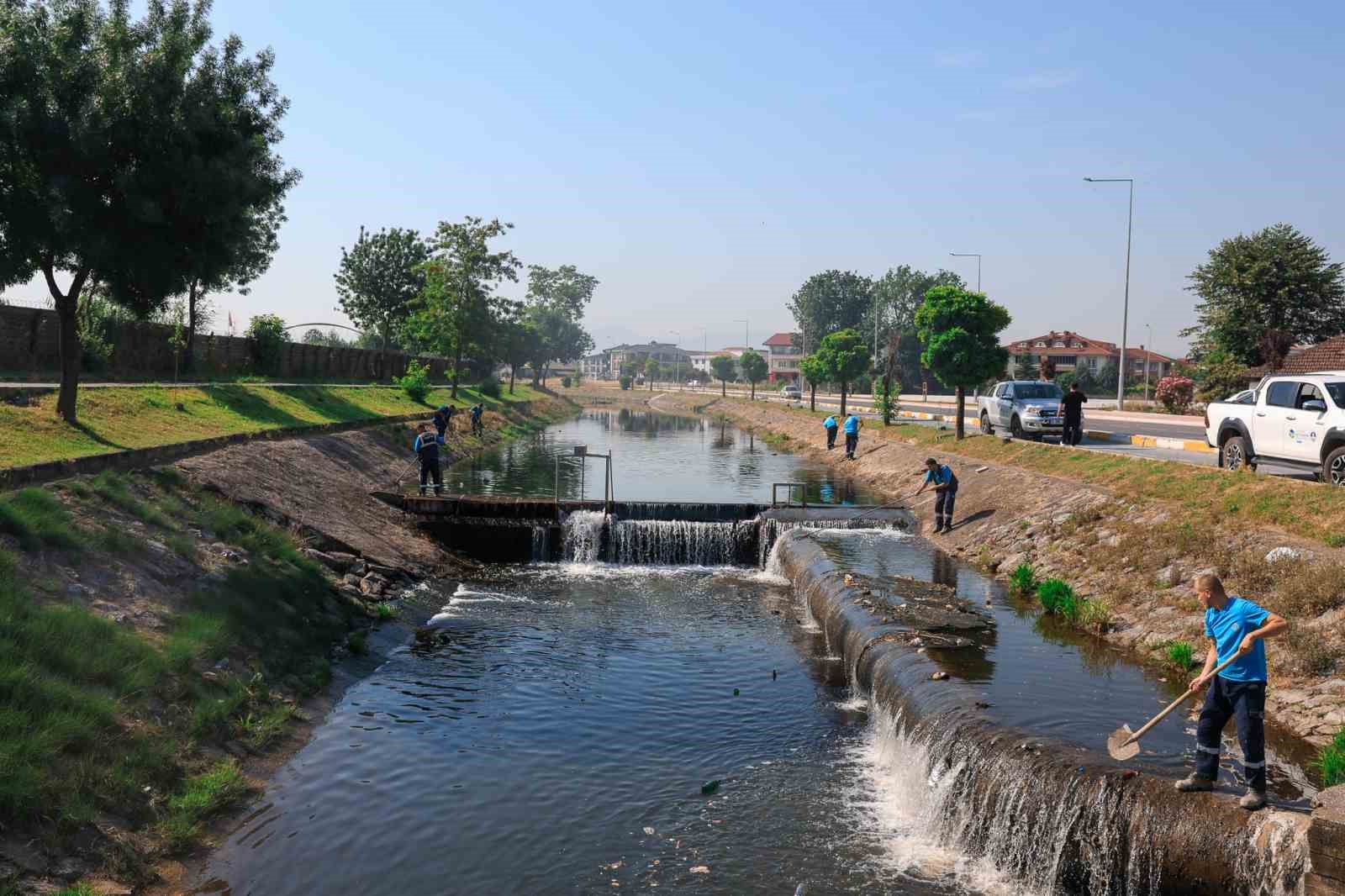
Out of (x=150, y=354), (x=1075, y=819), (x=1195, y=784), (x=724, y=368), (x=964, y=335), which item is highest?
(x=724, y=368)

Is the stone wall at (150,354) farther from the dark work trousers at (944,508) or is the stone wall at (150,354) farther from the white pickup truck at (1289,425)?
the white pickup truck at (1289,425)

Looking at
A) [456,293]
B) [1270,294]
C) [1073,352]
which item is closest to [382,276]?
[456,293]

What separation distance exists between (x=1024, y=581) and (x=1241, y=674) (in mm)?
12976

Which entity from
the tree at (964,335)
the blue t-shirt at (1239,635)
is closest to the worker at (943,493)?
the tree at (964,335)

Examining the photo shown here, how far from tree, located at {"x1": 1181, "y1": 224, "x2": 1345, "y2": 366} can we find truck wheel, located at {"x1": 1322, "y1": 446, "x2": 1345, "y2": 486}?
123ft

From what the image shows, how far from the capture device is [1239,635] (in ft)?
29.2

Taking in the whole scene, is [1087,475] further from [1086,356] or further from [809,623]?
[1086,356]

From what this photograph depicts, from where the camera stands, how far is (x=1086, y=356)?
12719 centimetres

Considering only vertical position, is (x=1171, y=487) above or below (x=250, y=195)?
below

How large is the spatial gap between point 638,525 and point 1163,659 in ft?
49.1

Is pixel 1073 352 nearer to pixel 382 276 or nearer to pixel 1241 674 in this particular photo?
pixel 382 276

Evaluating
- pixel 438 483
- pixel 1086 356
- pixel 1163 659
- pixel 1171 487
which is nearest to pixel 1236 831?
pixel 1163 659

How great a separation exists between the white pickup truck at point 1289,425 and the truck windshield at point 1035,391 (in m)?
14.7

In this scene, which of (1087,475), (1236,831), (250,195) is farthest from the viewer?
(1087,475)
